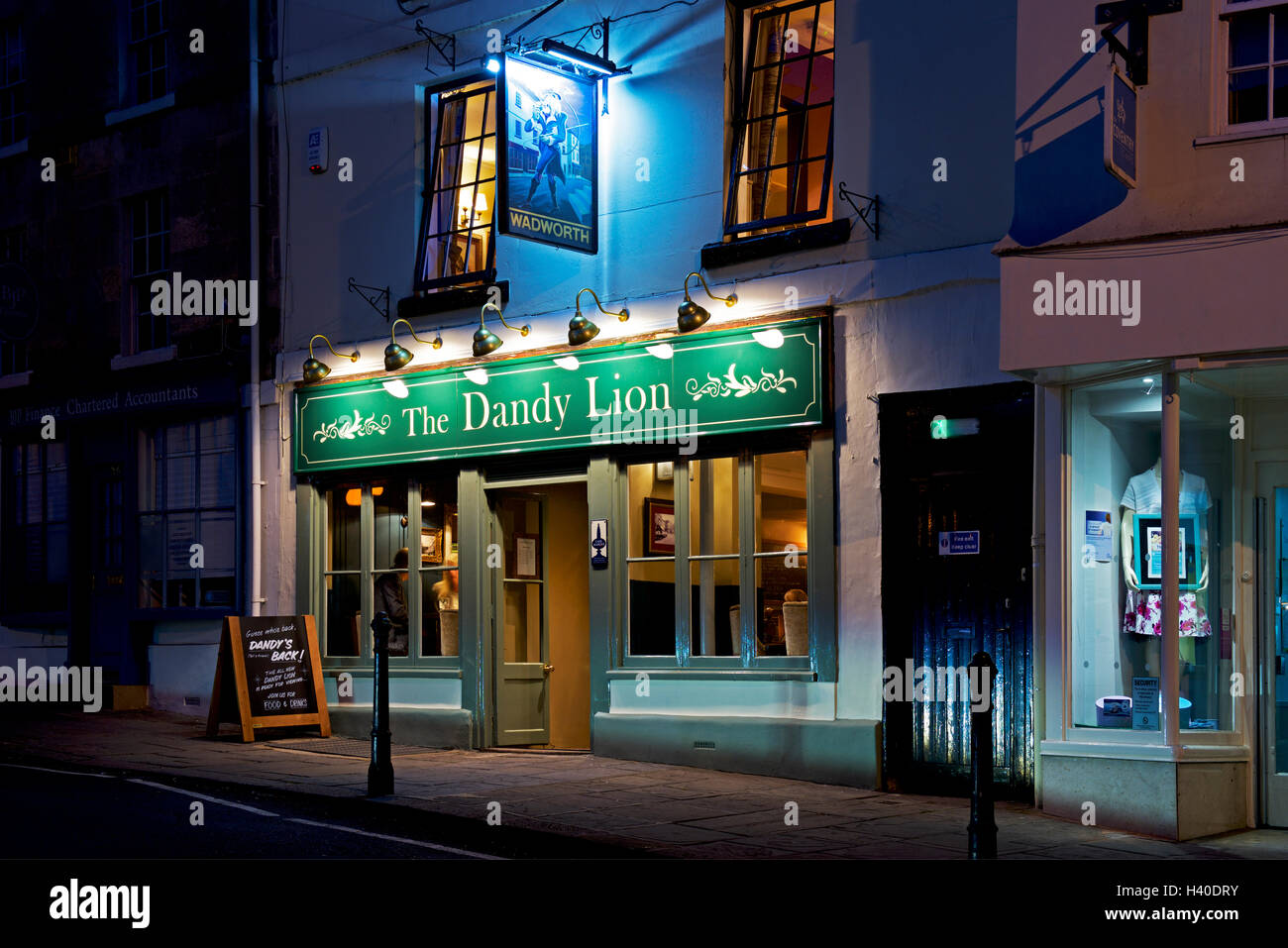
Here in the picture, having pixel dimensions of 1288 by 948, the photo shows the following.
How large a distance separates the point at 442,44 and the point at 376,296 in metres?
2.59

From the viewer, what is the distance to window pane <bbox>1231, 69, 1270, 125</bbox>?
32.4 ft

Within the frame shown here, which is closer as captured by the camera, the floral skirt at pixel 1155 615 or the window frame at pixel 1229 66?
the window frame at pixel 1229 66

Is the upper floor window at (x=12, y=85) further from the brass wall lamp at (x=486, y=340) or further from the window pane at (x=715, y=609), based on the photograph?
the window pane at (x=715, y=609)

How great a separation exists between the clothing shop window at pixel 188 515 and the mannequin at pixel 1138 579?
385 inches

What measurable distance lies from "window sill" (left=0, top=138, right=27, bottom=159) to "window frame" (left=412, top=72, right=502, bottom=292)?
6603mm

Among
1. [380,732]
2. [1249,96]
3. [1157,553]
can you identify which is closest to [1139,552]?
[1157,553]

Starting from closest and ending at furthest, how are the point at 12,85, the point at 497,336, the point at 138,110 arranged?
the point at 497,336 < the point at 138,110 < the point at 12,85

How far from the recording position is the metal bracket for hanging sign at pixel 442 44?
14953 millimetres

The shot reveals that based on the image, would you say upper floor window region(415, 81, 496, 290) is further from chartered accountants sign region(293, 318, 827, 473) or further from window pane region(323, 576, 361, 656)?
window pane region(323, 576, 361, 656)

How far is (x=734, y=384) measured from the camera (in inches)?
501

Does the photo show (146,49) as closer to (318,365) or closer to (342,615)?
(318,365)

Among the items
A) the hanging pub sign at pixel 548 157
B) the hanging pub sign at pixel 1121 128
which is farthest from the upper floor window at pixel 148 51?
the hanging pub sign at pixel 1121 128

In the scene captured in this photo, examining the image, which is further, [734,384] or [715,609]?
[715,609]

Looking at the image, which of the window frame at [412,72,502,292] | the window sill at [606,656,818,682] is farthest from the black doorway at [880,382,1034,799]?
the window frame at [412,72,502,292]
